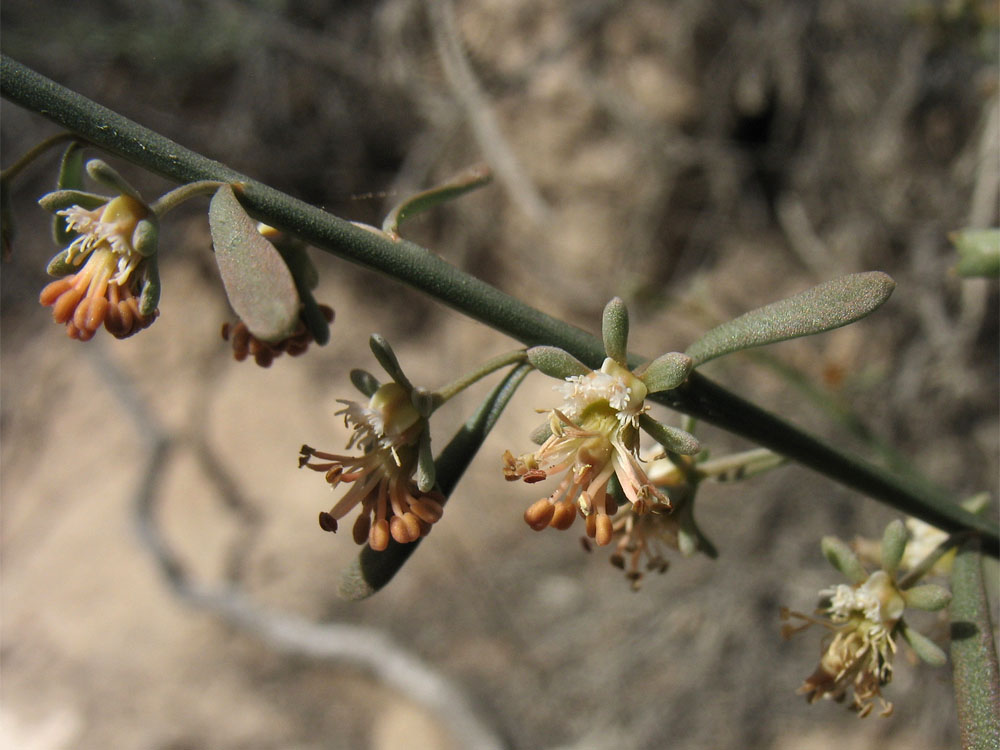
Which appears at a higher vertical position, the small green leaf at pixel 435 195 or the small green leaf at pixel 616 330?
the small green leaf at pixel 435 195

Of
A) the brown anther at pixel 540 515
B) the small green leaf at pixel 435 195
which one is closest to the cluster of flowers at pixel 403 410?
the brown anther at pixel 540 515

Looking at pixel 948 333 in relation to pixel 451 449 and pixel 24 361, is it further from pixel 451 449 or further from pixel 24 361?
pixel 24 361

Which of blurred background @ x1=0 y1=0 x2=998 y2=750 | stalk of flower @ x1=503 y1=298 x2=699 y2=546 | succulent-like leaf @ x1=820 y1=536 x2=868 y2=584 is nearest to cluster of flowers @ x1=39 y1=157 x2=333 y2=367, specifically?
stalk of flower @ x1=503 y1=298 x2=699 y2=546

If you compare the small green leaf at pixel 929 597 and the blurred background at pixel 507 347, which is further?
the blurred background at pixel 507 347

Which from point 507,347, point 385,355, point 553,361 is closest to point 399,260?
point 385,355

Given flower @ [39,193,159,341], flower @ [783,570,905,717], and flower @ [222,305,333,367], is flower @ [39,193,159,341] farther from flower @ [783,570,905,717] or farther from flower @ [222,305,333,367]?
flower @ [783,570,905,717]

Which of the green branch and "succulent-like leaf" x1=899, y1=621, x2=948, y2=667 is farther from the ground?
the green branch

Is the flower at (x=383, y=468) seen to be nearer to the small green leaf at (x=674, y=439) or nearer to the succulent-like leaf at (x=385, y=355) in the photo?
the succulent-like leaf at (x=385, y=355)

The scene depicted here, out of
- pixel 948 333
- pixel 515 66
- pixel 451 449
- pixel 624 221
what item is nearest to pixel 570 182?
pixel 624 221
